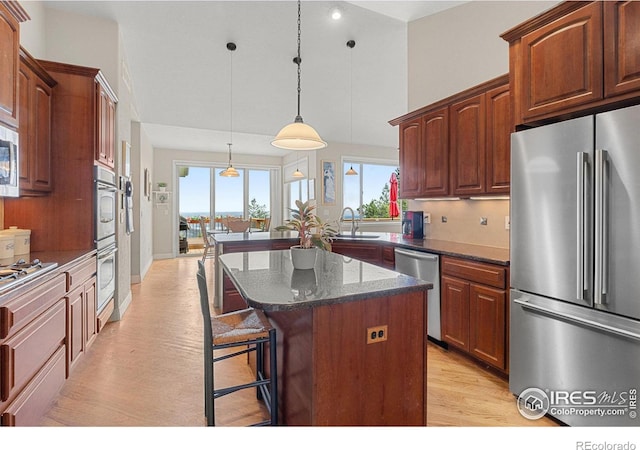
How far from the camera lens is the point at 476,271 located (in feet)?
8.40

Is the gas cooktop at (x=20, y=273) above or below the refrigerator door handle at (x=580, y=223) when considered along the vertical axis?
below

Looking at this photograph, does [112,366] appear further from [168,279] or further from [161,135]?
[161,135]

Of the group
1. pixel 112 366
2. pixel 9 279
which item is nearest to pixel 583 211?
pixel 9 279

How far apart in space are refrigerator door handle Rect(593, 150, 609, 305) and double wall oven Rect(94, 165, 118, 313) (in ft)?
11.9

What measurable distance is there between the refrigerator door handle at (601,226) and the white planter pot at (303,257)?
150 cm

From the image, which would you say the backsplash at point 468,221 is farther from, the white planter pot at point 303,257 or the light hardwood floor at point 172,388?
the white planter pot at point 303,257

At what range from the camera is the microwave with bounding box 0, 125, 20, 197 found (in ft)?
6.62

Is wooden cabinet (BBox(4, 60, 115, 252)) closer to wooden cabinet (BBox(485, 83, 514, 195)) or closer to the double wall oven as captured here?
→ the double wall oven

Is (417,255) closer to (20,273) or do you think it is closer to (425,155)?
(425,155)

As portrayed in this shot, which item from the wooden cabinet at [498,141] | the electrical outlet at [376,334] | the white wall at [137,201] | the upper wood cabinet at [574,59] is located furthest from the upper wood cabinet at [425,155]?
the white wall at [137,201]

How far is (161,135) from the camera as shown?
6.90 meters

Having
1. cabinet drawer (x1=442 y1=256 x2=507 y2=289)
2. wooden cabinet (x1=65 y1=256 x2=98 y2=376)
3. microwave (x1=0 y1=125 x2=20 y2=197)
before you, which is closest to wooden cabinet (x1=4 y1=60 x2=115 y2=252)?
wooden cabinet (x1=65 y1=256 x2=98 y2=376)

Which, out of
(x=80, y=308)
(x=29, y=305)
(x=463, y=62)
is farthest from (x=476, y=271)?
(x=80, y=308)

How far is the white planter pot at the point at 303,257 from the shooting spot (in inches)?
79.3
